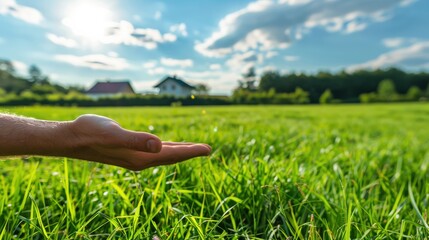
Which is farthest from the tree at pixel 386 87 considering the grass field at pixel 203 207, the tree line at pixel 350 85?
the grass field at pixel 203 207

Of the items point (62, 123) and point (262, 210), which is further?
point (262, 210)

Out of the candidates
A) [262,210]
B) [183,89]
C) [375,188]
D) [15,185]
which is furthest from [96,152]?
[375,188]

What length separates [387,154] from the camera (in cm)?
→ 330

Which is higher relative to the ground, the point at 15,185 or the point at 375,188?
the point at 15,185

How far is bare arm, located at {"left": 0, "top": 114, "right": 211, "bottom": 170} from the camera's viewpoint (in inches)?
35.0

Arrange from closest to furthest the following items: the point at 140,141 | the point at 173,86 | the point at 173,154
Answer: the point at 140,141 → the point at 173,154 → the point at 173,86

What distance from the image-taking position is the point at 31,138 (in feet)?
3.06

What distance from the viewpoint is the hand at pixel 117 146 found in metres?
0.88

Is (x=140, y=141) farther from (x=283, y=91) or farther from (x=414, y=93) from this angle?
(x=414, y=93)

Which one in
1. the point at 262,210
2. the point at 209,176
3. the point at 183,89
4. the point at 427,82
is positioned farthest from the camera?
the point at 427,82

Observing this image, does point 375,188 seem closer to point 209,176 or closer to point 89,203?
point 209,176

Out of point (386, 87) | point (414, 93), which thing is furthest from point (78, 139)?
point (414, 93)

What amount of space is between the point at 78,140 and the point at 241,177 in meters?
0.92

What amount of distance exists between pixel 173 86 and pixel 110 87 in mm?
354
